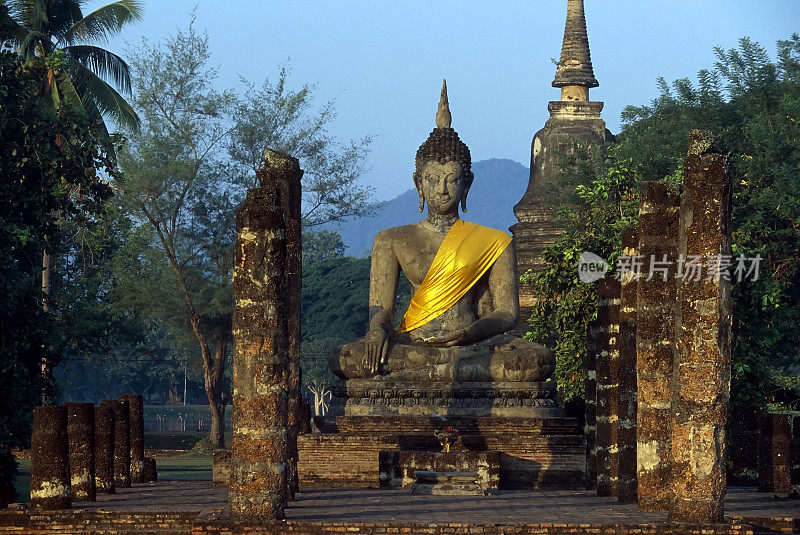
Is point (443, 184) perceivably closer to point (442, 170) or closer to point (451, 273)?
point (442, 170)

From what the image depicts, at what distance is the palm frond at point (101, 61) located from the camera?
3319cm

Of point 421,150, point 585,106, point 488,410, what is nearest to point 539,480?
point 488,410

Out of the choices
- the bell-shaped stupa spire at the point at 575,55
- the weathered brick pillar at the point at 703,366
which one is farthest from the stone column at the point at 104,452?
the bell-shaped stupa spire at the point at 575,55

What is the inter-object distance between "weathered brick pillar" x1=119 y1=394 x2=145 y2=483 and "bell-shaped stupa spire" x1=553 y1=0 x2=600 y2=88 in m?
27.2

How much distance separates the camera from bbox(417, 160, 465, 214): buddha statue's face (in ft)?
67.8

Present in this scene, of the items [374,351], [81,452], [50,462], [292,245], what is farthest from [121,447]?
[292,245]

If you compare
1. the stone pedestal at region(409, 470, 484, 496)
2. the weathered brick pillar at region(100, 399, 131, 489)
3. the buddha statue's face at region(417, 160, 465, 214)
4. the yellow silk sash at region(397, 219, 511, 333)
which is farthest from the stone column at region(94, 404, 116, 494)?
the buddha statue's face at region(417, 160, 465, 214)

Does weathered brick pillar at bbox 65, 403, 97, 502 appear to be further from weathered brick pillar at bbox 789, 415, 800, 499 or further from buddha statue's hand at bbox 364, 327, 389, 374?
weathered brick pillar at bbox 789, 415, 800, 499

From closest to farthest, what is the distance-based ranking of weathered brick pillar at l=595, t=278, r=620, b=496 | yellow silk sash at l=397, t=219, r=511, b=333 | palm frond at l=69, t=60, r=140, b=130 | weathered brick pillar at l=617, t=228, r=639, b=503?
weathered brick pillar at l=617, t=228, r=639, b=503, weathered brick pillar at l=595, t=278, r=620, b=496, yellow silk sash at l=397, t=219, r=511, b=333, palm frond at l=69, t=60, r=140, b=130

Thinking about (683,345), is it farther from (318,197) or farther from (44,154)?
(318,197)

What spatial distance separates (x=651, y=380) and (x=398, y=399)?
6.02 metres

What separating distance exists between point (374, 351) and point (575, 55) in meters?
28.0

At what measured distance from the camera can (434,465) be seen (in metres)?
16.9

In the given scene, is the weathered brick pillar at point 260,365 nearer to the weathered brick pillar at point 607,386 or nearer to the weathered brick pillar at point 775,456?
the weathered brick pillar at point 607,386
